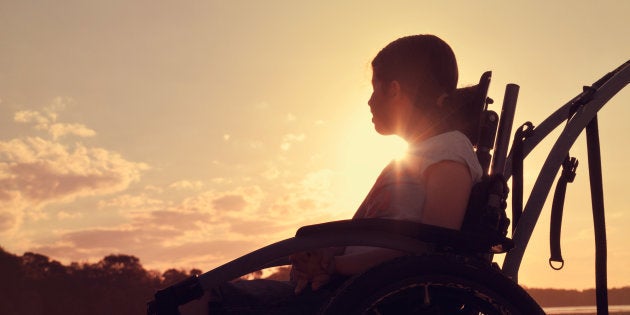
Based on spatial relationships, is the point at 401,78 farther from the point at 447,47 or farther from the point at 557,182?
the point at 557,182

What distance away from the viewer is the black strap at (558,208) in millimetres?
2844

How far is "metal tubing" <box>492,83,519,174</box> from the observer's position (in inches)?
114

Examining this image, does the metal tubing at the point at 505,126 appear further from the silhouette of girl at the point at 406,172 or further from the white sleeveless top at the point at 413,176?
the white sleeveless top at the point at 413,176


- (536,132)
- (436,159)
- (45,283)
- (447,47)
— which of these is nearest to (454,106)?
(447,47)

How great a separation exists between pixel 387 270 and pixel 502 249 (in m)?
0.49

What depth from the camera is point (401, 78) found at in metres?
2.41

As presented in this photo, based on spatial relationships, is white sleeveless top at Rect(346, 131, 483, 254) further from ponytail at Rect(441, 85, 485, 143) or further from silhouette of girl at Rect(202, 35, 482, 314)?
ponytail at Rect(441, 85, 485, 143)

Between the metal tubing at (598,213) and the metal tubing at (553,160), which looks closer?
the metal tubing at (553,160)

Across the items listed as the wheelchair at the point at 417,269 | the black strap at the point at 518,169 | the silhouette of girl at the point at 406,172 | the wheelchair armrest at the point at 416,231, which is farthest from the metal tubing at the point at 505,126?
the wheelchair armrest at the point at 416,231

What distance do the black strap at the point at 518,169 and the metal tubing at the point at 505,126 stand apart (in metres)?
0.05

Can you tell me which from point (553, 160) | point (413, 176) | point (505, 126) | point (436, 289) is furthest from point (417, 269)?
point (505, 126)

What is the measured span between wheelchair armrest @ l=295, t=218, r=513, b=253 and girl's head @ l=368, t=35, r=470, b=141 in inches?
27.8

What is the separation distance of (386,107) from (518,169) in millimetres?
877

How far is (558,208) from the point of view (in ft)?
9.70
